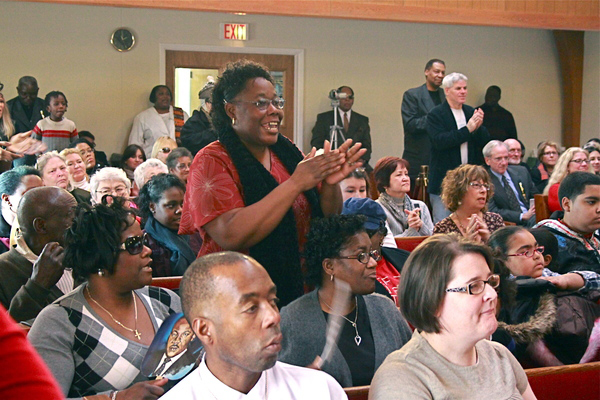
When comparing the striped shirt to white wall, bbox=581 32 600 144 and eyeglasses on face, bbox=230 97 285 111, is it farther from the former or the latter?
white wall, bbox=581 32 600 144

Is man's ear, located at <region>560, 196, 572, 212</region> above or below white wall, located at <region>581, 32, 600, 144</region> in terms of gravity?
below

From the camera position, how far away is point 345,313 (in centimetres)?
221

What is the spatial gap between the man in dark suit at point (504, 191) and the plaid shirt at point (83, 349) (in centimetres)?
399

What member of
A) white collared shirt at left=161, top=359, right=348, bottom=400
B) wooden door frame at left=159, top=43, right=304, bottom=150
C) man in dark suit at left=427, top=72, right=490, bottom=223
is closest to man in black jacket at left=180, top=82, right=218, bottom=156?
wooden door frame at left=159, top=43, right=304, bottom=150

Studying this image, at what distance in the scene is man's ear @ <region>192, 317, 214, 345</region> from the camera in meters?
1.54

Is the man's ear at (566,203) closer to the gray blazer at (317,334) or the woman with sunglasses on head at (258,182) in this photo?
the gray blazer at (317,334)


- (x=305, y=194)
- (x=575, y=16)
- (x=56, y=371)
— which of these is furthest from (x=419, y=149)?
(x=56, y=371)

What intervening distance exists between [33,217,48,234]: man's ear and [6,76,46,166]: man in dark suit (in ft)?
16.8

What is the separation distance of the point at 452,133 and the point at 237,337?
14.7 feet

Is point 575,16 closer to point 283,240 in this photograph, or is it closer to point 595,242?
point 595,242

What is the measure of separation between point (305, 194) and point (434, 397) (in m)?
0.72

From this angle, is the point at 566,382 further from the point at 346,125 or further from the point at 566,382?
the point at 346,125

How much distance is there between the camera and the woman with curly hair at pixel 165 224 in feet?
10.4

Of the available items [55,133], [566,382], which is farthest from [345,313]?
[55,133]
